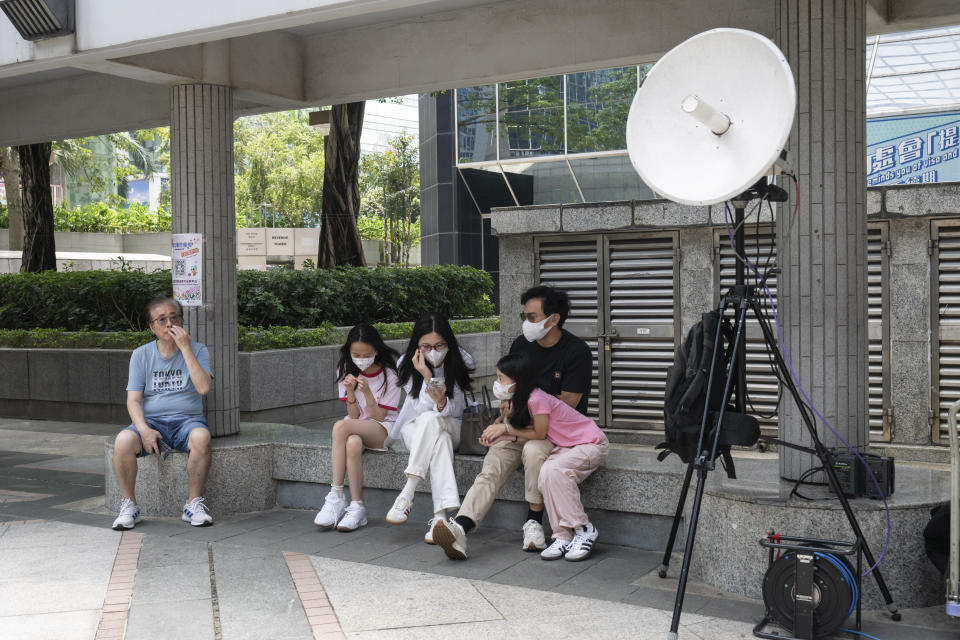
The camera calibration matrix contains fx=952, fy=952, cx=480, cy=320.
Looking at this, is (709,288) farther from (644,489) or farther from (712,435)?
(712,435)

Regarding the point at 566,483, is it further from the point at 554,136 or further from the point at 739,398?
the point at 554,136

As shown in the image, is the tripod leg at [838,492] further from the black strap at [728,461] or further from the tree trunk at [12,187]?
the tree trunk at [12,187]

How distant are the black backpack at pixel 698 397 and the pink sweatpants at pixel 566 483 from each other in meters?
0.92

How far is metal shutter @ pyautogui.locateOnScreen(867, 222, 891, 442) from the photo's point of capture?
7656 millimetres

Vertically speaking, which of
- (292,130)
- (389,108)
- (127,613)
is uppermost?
(389,108)

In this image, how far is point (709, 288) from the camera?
8.05 meters

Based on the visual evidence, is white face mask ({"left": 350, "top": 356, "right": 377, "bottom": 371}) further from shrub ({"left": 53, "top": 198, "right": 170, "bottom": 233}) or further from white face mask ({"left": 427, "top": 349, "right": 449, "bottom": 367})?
shrub ({"left": 53, "top": 198, "right": 170, "bottom": 233})

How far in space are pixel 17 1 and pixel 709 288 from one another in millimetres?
5775

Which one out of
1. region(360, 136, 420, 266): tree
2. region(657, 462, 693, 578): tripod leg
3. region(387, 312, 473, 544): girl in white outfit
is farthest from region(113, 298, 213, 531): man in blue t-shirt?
region(360, 136, 420, 266): tree

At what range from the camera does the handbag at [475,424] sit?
6484 mm

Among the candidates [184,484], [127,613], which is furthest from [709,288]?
[127,613]

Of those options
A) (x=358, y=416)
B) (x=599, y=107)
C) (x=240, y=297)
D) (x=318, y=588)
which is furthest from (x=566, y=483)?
(x=599, y=107)

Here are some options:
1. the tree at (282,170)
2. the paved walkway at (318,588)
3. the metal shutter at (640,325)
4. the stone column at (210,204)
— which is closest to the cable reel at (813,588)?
the paved walkway at (318,588)

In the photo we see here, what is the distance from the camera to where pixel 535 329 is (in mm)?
6430
